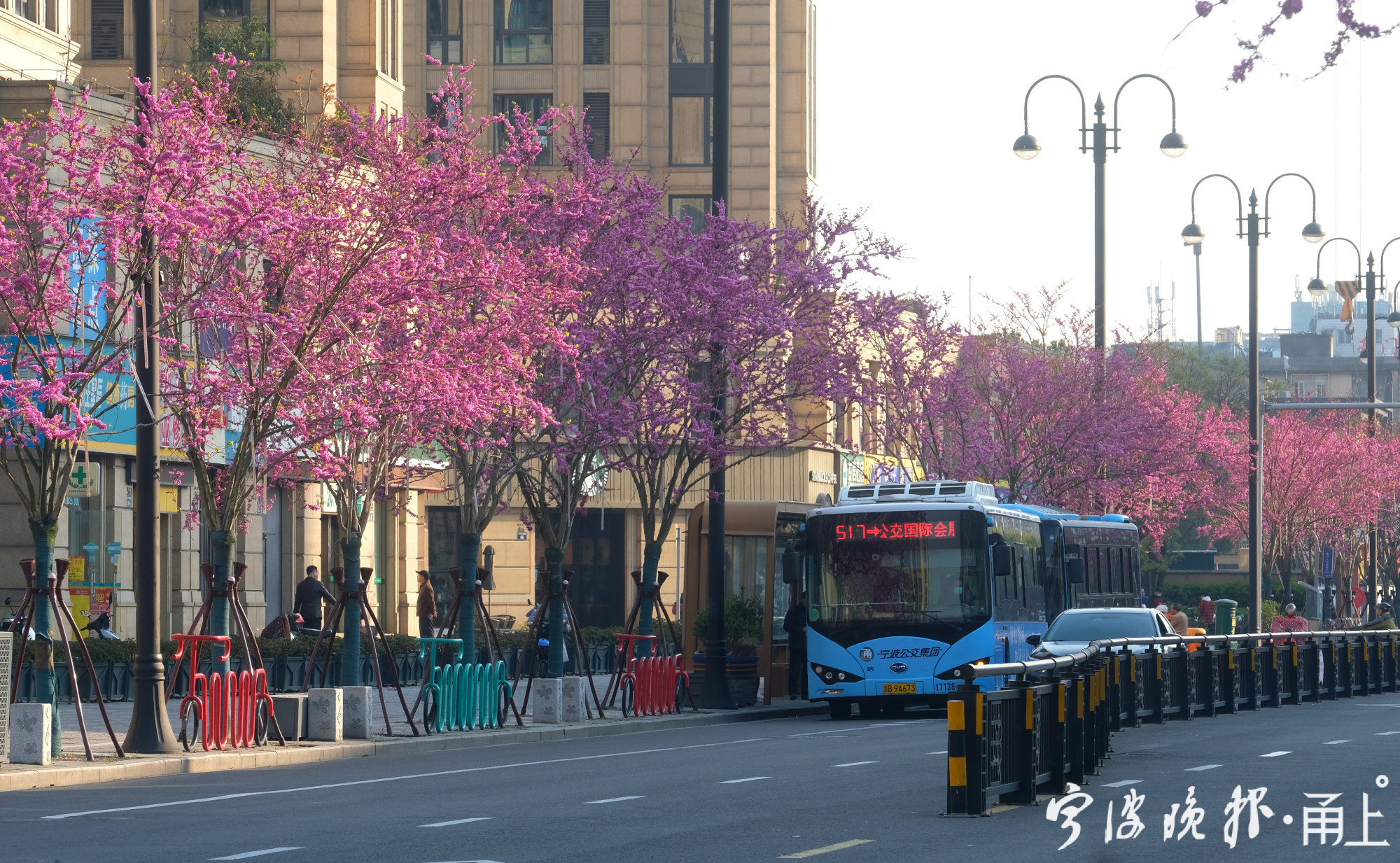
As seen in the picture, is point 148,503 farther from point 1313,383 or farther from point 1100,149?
point 1313,383

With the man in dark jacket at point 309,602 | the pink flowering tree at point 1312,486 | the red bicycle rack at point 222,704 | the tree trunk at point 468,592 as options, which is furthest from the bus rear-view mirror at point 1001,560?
the pink flowering tree at point 1312,486

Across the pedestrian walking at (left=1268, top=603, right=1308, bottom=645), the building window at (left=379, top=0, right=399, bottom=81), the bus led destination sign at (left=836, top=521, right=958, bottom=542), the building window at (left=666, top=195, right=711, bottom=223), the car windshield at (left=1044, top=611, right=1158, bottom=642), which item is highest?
the building window at (left=379, top=0, right=399, bottom=81)

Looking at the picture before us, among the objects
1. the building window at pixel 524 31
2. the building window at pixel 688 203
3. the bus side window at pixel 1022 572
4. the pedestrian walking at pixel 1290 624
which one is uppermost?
the building window at pixel 524 31

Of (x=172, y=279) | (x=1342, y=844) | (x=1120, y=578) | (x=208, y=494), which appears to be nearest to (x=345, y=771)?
(x=208, y=494)

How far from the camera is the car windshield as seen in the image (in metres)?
29.3

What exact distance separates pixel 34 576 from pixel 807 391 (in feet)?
48.7

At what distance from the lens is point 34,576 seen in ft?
66.7

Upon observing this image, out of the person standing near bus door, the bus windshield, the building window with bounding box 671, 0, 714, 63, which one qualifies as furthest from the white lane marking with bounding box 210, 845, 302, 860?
the building window with bounding box 671, 0, 714, 63

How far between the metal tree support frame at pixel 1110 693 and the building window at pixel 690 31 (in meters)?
28.8

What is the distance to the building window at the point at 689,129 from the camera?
6259cm

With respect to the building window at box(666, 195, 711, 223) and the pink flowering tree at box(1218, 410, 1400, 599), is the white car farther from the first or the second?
the pink flowering tree at box(1218, 410, 1400, 599)

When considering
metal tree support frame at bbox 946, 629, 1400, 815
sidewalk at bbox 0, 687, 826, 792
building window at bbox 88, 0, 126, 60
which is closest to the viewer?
metal tree support frame at bbox 946, 629, 1400, 815

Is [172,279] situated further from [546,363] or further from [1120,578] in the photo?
[1120,578]

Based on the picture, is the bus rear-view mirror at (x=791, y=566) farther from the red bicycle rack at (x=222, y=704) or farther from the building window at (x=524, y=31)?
the building window at (x=524, y=31)
